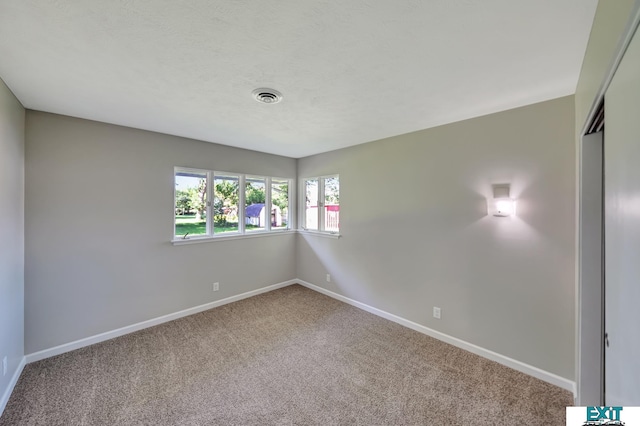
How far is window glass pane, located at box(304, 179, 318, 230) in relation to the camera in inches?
175

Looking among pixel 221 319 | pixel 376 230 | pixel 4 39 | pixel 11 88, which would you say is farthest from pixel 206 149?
pixel 376 230

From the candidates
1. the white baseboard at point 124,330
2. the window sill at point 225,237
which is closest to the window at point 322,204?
the window sill at point 225,237

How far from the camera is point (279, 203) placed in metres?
4.55

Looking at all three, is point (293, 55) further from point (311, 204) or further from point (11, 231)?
point (311, 204)

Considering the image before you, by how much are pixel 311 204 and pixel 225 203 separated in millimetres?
1499

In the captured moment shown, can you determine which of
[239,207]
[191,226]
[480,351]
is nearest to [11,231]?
[191,226]

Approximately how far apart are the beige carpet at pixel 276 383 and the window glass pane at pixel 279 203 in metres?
2.01

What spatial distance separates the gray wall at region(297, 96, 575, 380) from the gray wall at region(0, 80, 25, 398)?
342 centimetres

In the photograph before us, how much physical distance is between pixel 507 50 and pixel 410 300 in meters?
2.61

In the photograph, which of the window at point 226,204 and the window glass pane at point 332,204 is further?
the window glass pane at point 332,204

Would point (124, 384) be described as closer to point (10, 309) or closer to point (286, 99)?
point (10, 309)

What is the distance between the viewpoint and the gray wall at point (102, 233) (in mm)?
2383

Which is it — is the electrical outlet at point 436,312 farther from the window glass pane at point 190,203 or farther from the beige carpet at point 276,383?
the window glass pane at point 190,203

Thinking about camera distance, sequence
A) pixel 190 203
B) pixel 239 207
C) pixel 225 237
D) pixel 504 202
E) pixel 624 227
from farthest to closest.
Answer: pixel 239 207, pixel 225 237, pixel 190 203, pixel 504 202, pixel 624 227
